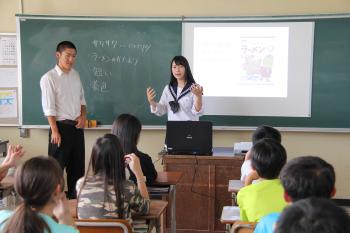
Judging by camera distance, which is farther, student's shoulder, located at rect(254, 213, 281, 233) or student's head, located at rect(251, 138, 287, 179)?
student's head, located at rect(251, 138, 287, 179)

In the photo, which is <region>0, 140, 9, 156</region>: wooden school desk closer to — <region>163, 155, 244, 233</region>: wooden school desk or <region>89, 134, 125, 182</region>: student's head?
<region>163, 155, 244, 233</region>: wooden school desk

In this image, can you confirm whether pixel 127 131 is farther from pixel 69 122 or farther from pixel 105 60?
pixel 105 60

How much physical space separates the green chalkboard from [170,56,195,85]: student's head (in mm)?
775

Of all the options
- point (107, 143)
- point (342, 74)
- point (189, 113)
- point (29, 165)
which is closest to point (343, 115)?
point (342, 74)

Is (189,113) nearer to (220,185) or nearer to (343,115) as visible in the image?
(220,185)

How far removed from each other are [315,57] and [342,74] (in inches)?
14.3

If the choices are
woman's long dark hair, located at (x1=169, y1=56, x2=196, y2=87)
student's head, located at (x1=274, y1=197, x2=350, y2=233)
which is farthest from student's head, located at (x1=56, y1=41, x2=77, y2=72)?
student's head, located at (x1=274, y1=197, x2=350, y2=233)

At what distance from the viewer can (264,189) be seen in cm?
226

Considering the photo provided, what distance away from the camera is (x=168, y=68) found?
17.7 ft

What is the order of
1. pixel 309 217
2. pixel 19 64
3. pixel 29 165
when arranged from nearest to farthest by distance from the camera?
pixel 309 217, pixel 29 165, pixel 19 64

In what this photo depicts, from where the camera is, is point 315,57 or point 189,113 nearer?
point 189,113

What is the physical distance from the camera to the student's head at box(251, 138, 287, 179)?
243cm

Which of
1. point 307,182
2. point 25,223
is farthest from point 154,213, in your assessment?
point 307,182

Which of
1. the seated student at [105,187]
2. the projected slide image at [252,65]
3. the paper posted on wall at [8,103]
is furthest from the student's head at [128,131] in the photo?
the paper posted on wall at [8,103]
